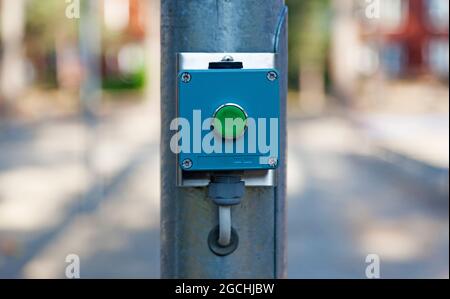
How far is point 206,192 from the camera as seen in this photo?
2111 millimetres

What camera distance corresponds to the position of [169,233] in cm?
215

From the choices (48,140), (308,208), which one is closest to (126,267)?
(308,208)

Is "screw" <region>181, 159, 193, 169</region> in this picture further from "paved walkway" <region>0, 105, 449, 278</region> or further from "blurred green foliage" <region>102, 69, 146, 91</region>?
"blurred green foliage" <region>102, 69, 146, 91</region>

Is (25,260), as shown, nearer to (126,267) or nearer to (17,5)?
(126,267)

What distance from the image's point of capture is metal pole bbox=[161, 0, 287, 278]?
2.09m

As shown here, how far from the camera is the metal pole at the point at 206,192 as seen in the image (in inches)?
82.1

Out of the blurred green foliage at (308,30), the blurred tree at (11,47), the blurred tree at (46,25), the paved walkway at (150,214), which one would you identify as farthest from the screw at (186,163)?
the blurred green foliage at (308,30)

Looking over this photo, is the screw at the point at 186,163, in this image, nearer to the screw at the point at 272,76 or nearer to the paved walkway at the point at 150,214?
the screw at the point at 272,76

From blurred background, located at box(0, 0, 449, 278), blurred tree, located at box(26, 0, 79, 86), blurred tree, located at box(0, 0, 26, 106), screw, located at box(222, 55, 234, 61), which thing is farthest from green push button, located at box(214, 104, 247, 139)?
blurred tree, located at box(26, 0, 79, 86)

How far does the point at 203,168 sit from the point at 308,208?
8779mm

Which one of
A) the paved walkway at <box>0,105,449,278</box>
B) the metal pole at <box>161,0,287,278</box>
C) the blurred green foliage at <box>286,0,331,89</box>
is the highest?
the blurred green foliage at <box>286,0,331,89</box>

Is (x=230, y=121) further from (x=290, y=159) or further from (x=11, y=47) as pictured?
(x=11, y=47)

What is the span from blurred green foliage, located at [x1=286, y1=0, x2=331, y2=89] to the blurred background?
66 millimetres

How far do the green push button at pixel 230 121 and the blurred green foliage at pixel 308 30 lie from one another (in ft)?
121
